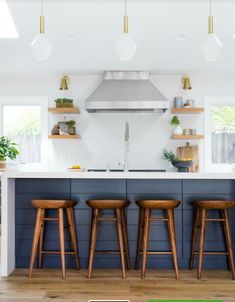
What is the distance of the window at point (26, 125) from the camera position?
6.34 m

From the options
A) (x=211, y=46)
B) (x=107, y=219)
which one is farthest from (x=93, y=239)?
(x=211, y=46)

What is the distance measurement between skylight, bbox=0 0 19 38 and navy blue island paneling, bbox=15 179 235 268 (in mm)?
2169

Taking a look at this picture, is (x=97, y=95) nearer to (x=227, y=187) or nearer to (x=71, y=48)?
(x=71, y=48)

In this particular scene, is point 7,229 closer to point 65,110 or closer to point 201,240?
point 201,240

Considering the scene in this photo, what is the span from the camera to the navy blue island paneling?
405 cm

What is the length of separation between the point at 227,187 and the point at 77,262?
1.61 metres

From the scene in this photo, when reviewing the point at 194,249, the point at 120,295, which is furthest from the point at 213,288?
the point at 120,295

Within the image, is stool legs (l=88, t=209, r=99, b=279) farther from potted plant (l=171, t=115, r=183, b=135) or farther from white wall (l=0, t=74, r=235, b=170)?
potted plant (l=171, t=115, r=183, b=135)

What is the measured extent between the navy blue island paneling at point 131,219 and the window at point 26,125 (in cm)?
235

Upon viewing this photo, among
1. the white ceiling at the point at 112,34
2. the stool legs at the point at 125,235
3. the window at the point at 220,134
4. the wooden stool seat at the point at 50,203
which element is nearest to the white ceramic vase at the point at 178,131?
the window at the point at 220,134

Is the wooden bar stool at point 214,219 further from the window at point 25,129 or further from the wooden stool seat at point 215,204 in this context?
the window at point 25,129

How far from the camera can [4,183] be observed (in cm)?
394

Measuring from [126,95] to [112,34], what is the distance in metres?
0.94

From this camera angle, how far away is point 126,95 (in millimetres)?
5824
